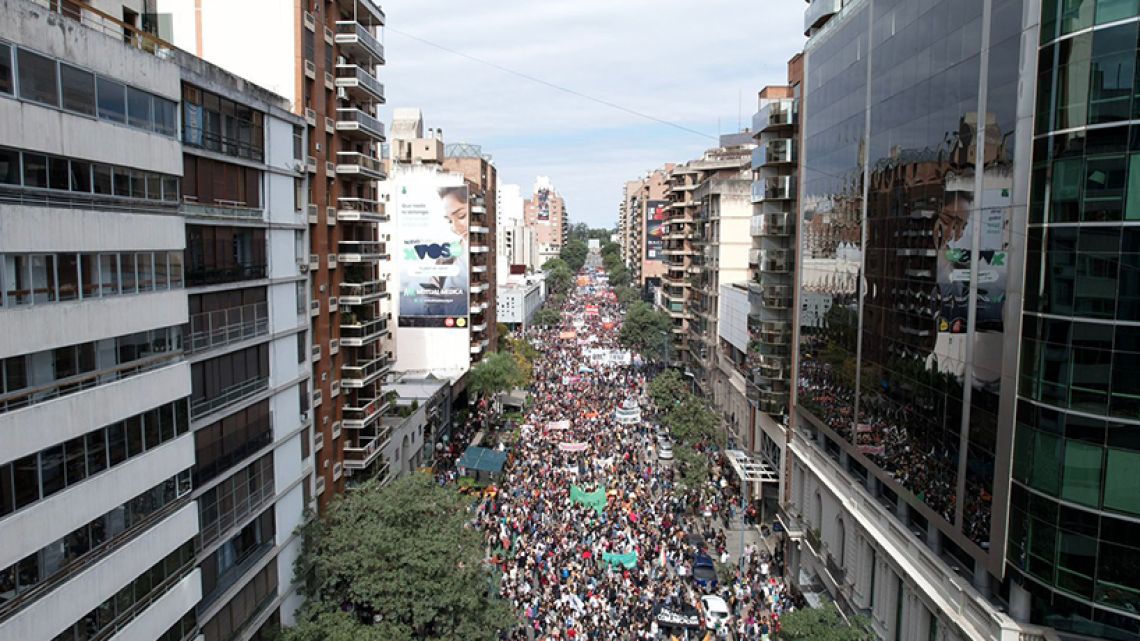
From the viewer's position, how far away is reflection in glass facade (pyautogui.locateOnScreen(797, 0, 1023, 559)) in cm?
1762

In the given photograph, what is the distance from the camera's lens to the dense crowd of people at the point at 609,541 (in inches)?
1117

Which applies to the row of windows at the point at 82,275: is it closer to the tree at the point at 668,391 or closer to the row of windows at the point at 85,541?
the row of windows at the point at 85,541

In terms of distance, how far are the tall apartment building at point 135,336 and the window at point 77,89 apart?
0.03m

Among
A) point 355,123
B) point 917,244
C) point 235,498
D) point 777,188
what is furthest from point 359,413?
point 777,188

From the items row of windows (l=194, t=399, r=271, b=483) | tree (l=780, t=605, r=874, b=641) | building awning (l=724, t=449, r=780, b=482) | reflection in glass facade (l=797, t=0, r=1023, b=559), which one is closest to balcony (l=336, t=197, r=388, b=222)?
row of windows (l=194, t=399, r=271, b=483)

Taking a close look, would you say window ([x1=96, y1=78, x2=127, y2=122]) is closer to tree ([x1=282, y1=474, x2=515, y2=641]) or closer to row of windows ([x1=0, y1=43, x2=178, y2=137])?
row of windows ([x1=0, y1=43, x2=178, y2=137])

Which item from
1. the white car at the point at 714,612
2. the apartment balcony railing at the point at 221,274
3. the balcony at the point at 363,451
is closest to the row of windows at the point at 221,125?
the apartment balcony railing at the point at 221,274

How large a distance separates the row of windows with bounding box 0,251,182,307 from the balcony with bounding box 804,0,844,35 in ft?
84.2

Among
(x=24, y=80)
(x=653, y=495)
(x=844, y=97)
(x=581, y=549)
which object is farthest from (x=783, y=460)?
(x=24, y=80)

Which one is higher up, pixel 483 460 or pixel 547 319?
pixel 547 319

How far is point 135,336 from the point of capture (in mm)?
16078

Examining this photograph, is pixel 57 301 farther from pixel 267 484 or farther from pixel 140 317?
pixel 267 484

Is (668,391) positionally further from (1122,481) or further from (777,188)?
(1122,481)

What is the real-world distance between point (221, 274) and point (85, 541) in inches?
323
